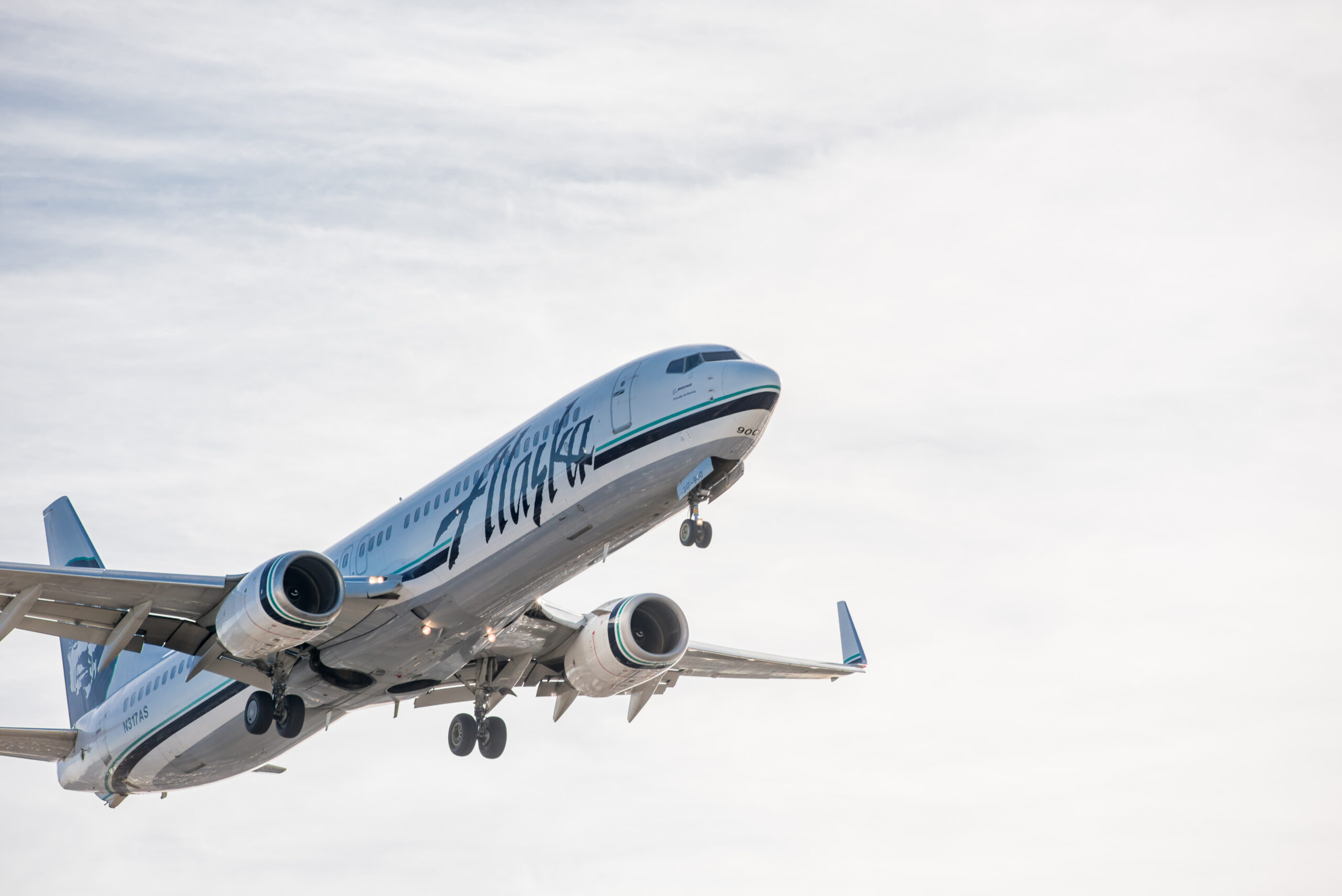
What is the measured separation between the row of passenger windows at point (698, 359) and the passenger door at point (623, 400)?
92 centimetres

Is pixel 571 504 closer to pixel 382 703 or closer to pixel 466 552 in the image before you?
pixel 466 552

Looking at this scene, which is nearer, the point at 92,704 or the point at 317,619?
the point at 317,619

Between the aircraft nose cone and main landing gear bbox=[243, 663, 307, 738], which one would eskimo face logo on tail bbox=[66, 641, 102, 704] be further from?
the aircraft nose cone

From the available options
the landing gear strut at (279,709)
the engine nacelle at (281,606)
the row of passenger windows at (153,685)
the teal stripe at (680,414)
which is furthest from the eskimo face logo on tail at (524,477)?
the row of passenger windows at (153,685)

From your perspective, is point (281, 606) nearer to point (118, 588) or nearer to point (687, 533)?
point (118, 588)

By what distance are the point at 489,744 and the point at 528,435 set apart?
10378 mm

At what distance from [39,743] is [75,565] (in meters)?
6.40

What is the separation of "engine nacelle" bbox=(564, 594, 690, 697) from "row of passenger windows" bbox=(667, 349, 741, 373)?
8367 mm

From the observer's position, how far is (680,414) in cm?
2872

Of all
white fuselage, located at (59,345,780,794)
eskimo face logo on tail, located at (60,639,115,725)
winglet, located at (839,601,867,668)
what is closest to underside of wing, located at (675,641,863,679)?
winglet, located at (839,601,867,668)

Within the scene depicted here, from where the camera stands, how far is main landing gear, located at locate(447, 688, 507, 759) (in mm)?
38375

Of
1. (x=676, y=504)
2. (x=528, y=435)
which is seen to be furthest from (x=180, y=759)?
(x=676, y=504)

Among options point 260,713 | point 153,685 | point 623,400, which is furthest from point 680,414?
point 153,685

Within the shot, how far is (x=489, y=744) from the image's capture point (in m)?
38.4
